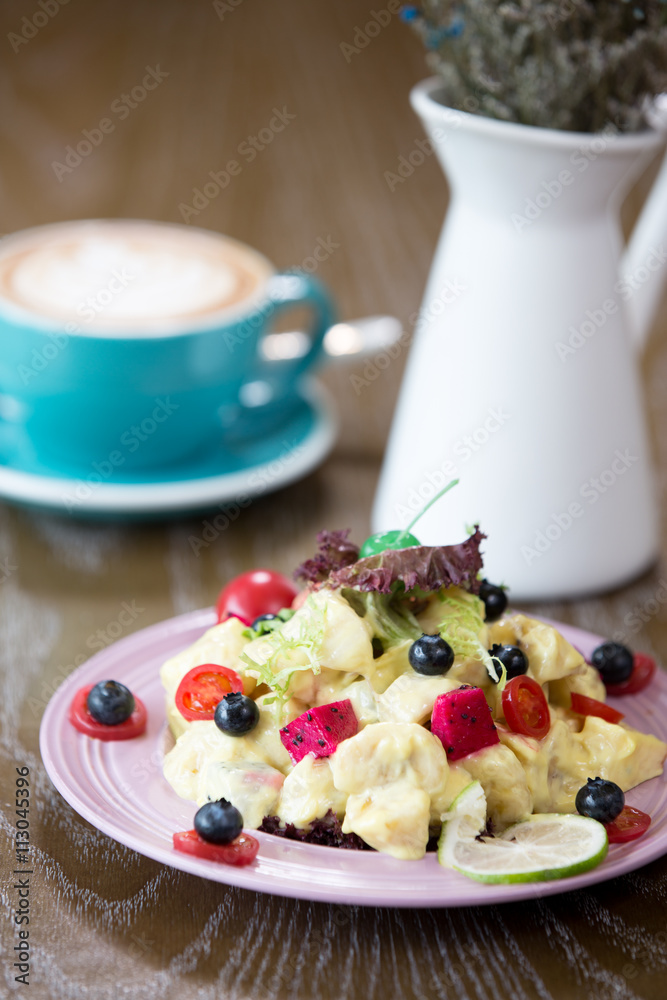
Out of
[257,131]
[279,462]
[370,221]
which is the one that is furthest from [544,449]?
[257,131]

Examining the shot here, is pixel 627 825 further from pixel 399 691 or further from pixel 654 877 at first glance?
pixel 399 691

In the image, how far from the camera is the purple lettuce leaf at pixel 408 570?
3.22ft

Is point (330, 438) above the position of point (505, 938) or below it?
below

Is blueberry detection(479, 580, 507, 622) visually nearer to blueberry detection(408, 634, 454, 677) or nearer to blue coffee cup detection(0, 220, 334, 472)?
blueberry detection(408, 634, 454, 677)

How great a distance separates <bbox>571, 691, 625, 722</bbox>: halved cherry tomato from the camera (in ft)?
3.44

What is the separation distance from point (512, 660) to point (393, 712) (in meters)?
0.12

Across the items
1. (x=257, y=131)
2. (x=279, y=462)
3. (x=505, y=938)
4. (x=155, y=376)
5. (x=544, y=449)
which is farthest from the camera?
(x=257, y=131)

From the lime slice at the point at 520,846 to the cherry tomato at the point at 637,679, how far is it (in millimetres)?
259

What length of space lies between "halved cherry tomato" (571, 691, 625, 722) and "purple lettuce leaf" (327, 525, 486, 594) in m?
0.16

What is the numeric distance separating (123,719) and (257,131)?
2.30 m

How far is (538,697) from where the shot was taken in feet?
3.23

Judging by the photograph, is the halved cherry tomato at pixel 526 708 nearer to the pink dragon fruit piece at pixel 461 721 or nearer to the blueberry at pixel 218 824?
the pink dragon fruit piece at pixel 461 721

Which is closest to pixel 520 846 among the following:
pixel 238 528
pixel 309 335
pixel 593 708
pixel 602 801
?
pixel 602 801

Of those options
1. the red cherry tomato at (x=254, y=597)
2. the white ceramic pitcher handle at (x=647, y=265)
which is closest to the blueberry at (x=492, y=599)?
the red cherry tomato at (x=254, y=597)
